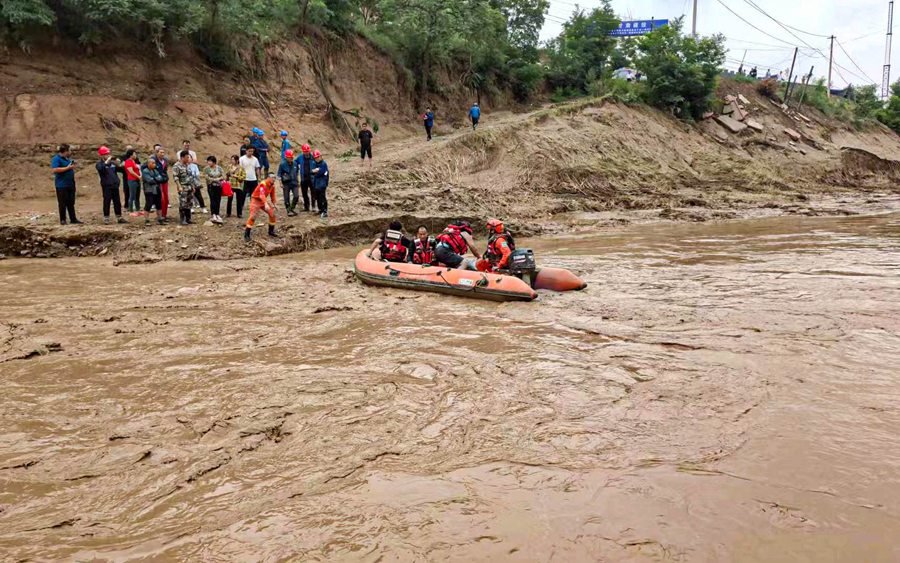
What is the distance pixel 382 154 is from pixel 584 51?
18.5 m

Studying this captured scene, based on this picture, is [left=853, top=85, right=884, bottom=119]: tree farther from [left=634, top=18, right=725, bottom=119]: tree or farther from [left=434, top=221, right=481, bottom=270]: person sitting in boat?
[left=434, top=221, right=481, bottom=270]: person sitting in boat

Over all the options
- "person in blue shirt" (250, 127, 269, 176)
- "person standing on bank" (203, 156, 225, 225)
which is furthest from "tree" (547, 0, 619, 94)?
"person standing on bank" (203, 156, 225, 225)

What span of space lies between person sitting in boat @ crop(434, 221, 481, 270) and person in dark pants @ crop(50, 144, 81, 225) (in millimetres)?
7261

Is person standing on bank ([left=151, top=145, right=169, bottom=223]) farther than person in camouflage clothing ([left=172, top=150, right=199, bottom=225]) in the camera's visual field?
Yes

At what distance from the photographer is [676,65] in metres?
27.4

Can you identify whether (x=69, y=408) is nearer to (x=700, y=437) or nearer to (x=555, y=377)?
(x=555, y=377)

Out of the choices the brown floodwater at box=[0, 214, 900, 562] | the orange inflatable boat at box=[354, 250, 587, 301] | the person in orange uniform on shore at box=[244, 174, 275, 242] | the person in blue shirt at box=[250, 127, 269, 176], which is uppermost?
the person in blue shirt at box=[250, 127, 269, 176]

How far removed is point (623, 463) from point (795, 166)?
96.0 feet

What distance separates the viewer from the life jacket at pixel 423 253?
10008 millimetres

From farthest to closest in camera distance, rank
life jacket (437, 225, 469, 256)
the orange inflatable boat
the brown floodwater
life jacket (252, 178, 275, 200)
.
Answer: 1. life jacket (252, 178, 275, 200)
2. life jacket (437, 225, 469, 256)
3. the orange inflatable boat
4. the brown floodwater

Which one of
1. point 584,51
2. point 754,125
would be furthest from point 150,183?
point 754,125

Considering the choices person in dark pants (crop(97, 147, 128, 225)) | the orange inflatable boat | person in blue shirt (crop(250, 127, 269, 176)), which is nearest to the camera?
the orange inflatable boat

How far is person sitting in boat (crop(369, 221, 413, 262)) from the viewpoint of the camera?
10.2m

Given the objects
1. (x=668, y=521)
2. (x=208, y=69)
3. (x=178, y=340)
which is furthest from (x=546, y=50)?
(x=668, y=521)
